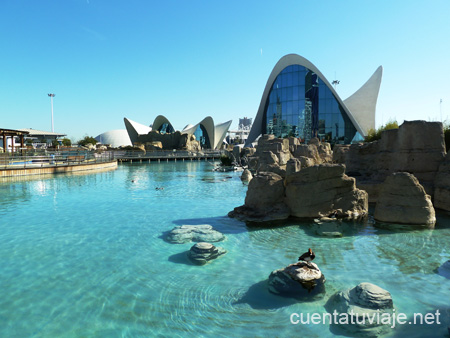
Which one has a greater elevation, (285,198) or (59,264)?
(285,198)

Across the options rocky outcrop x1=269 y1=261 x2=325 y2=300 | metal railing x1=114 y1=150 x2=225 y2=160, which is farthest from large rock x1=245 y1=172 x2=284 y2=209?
metal railing x1=114 y1=150 x2=225 y2=160

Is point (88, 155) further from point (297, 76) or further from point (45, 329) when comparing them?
point (45, 329)

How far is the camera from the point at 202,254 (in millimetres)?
6383

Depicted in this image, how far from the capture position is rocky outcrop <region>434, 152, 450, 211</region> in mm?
10227

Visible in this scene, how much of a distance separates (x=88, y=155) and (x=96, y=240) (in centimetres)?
2565

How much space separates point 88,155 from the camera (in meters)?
31.0

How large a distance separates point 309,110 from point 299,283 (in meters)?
34.8

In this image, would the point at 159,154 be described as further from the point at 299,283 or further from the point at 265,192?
the point at 299,283

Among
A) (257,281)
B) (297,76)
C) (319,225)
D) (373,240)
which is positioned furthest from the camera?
(297,76)

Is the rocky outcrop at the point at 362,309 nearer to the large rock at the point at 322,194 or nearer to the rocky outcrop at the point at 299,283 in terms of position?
the rocky outcrop at the point at 299,283

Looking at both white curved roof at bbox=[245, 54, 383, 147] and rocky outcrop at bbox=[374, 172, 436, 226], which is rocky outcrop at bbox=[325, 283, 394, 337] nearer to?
rocky outcrop at bbox=[374, 172, 436, 226]

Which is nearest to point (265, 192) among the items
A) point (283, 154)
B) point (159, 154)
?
point (283, 154)

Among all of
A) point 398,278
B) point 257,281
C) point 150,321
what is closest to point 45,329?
point 150,321

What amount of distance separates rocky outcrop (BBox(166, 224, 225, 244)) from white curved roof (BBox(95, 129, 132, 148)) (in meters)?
93.5
